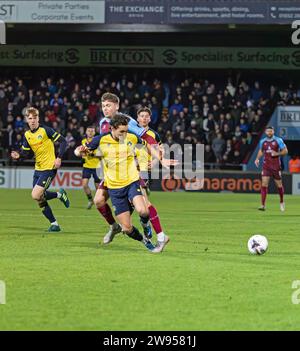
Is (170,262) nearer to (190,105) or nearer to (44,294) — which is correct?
(44,294)

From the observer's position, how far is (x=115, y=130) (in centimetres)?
1206

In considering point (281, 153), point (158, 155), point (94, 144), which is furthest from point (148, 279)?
point (281, 153)

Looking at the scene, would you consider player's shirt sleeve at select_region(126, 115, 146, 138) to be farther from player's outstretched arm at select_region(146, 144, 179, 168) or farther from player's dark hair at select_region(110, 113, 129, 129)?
player's dark hair at select_region(110, 113, 129, 129)

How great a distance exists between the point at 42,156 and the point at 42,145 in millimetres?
256

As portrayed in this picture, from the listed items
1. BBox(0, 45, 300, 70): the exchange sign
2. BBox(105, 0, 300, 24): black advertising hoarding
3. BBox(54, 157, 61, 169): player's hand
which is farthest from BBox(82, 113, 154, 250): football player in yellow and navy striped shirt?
BBox(0, 45, 300, 70): the exchange sign

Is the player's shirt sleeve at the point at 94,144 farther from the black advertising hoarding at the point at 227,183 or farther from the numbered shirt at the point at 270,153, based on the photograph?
the black advertising hoarding at the point at 227,183

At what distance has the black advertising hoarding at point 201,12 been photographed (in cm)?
3319

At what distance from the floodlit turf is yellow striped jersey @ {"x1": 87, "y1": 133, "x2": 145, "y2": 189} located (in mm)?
1051

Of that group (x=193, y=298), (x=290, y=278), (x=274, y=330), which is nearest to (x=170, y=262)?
(x=290, y=278)

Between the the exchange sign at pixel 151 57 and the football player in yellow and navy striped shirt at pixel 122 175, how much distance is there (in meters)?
26.5

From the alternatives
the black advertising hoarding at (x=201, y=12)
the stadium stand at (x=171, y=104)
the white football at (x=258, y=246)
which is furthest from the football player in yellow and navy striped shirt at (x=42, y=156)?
the black advertising hoarding at (x=201, y=12)

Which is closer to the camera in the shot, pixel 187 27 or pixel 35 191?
pixel 35 191

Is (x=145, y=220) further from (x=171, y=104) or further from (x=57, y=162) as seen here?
(x=171, y=104)

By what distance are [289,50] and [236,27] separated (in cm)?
381
